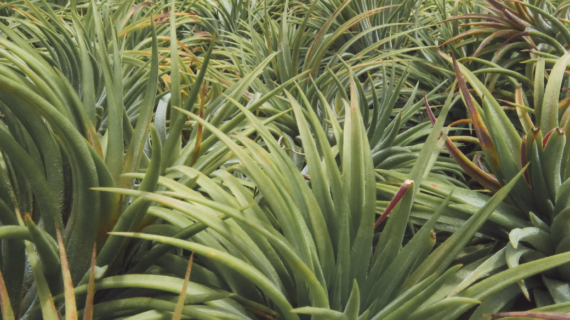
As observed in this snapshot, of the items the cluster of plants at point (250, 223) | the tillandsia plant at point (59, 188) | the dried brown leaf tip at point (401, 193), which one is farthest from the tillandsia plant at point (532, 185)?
the tillandsia plant at point (59, 188)

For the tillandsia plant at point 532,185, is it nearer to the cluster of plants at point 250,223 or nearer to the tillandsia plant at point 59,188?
the cluster of plants at point 250,223

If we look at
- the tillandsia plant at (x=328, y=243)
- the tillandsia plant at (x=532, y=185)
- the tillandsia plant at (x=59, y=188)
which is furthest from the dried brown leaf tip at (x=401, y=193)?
the tillandsia plant at (x=59, y=188)

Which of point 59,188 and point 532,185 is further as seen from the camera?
point 532,185

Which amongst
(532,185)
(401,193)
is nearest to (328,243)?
(401,193)

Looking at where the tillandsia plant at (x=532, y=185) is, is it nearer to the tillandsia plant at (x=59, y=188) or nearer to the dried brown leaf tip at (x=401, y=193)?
the dried brown leaf tip at (x=401, y=193)

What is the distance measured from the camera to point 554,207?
645 mm

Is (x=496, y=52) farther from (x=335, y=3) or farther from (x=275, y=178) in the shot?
(x=275, y=178)

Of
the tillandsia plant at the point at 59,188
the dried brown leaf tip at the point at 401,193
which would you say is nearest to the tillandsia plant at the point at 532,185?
the dried brown leaf tip at the point at 401,193

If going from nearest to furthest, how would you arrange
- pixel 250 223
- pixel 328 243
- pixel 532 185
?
pixel 250 223, pixel 328 243, pixel 532 185

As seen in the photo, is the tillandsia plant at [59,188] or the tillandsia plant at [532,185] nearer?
the tillandsia plant at [59,188]

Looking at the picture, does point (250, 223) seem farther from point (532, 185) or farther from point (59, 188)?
point (532, 185)

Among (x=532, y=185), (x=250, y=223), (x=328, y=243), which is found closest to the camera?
(x=250, y=223)

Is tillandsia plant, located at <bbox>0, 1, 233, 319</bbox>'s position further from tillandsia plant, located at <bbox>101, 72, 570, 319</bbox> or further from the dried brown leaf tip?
the dried brown leaf tip

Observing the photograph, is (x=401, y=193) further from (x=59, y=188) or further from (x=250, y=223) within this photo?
(x=59, y=188)
